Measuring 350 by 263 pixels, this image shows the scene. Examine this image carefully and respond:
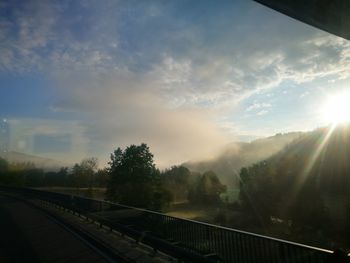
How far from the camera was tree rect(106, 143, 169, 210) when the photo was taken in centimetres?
7375

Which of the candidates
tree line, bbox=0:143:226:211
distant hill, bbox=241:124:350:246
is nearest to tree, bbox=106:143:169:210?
tree line, bbox=0:143:226:211

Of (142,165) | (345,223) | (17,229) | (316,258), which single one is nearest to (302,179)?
(345,223)

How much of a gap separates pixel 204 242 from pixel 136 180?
2780 inches

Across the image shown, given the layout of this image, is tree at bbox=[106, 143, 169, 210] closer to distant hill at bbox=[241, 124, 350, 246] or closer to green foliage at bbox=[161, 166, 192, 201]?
distant hill at bbox=[241, 124, 350, 246]

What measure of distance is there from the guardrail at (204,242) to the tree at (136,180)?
56.4 metres

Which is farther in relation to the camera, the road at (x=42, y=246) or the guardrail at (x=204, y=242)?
the road at (x=42, y=246)

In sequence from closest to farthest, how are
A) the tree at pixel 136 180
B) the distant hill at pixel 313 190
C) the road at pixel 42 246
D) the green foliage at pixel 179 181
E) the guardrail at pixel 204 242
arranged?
the guardrail at pixel 204 242, the road at pixel 42 246, the distant hill at pixel 313 190, the tree at pixel 136 180, the green foliage at pixel 179 181

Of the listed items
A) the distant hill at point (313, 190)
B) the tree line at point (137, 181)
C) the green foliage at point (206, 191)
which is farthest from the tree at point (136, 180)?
the green foliage at point (206, 191)

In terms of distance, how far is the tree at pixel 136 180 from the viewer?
73.8 metres

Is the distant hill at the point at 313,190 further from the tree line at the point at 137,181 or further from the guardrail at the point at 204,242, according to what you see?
the guardrail at the point at 204,242

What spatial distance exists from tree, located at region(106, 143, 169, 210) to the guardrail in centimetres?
5636

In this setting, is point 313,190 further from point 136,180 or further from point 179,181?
point 179,181

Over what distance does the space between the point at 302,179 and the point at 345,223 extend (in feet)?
51.7

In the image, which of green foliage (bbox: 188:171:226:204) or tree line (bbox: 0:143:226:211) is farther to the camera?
green foliage (bbox: 188:171:226:204)
